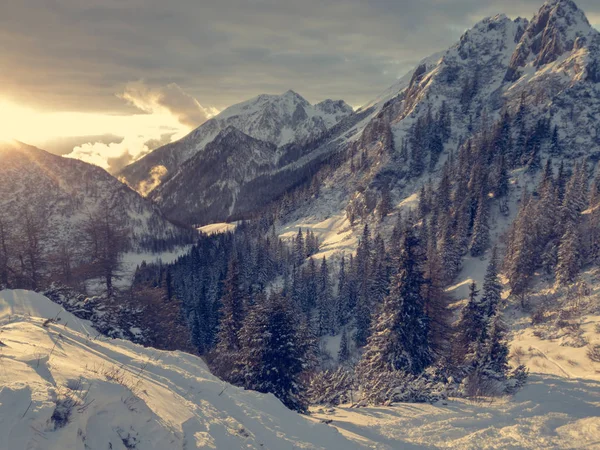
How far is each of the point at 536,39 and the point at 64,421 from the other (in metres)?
180

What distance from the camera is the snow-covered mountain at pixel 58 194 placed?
16125 cm

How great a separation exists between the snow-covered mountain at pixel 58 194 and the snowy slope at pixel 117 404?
556 ft

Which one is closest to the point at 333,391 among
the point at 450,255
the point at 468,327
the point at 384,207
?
the point at 468,327

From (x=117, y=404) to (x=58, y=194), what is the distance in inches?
8191

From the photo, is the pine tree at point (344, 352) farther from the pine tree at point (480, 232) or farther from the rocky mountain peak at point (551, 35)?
the rocky mountain peak at point (551, 35)

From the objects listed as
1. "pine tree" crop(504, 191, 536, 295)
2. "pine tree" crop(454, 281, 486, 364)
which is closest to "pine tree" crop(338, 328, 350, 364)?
"pine tree" crop(504, 191, 536, 295)

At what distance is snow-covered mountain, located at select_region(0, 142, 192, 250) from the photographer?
161250mm

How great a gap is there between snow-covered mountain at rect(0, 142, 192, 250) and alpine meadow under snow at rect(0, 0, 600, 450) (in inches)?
1478

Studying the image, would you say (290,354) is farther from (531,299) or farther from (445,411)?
(531,299)

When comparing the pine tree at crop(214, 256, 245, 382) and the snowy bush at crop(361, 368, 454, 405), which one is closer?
the snowy bush at crop(361, 368, 454, 405)

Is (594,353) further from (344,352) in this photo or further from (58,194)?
(58,194)

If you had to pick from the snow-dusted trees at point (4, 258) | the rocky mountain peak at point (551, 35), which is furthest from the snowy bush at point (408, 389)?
the rocky mountain peak at point (551, 35)

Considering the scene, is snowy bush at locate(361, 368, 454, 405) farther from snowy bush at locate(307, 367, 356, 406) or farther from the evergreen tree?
the evergreen tree

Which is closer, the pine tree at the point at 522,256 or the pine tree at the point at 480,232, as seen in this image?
the pine tree at the point at 522,256
